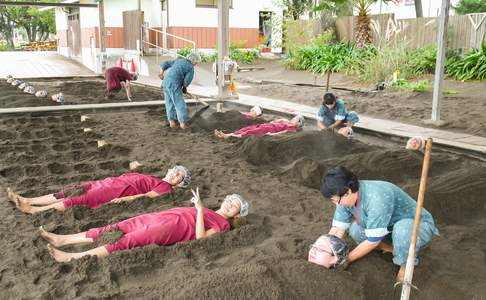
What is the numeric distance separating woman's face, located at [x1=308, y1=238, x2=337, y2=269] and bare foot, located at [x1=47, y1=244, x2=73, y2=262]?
1.78 meters

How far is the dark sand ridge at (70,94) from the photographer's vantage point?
37.3ft

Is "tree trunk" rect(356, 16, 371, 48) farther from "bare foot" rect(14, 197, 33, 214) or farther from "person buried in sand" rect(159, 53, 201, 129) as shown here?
"bare foot" rect(14, 197, 33, 214)

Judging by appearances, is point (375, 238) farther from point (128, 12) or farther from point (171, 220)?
point (128, 12)

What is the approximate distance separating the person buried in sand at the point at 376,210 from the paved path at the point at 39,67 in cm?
1784

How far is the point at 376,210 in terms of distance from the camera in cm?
307

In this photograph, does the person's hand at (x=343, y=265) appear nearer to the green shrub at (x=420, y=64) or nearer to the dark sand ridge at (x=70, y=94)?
the dark sand ridge at (x=70, y=94)

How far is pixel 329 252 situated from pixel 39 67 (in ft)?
68.7

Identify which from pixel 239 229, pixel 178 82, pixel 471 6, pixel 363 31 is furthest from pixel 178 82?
pixel 471 6

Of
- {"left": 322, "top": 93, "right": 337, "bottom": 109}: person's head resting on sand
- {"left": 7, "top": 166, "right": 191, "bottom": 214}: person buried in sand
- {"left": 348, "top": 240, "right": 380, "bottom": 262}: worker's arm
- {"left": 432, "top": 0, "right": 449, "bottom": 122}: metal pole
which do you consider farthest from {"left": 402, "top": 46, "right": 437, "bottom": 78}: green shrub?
{"left": 348, "top": 240, "right": 380, "bottom": 262}: worker's arm

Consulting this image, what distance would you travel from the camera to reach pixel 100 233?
12.6ft

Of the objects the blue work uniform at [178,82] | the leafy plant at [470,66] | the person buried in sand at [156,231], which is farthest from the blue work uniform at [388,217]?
the leafy plant at [470,66]

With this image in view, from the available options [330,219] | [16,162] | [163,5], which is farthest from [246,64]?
[330,219]

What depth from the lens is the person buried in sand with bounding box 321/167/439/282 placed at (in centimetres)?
306

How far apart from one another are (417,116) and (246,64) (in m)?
13.2
